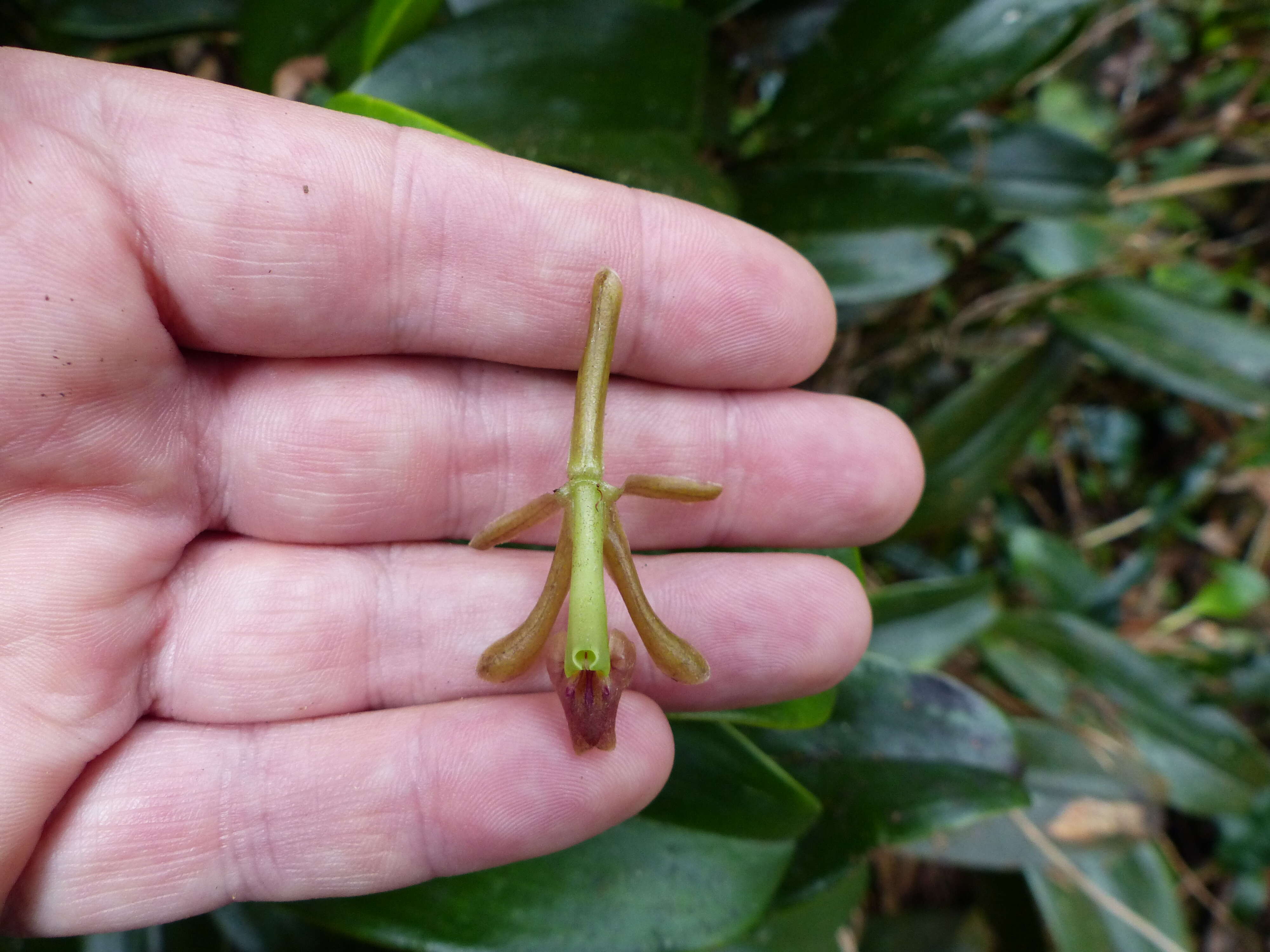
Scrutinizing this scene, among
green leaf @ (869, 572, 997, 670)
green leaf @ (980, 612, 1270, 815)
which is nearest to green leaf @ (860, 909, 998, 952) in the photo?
green leaf @ (980, 612, 1270, 815)

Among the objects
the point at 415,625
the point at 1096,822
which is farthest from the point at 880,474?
the point at 1096,822

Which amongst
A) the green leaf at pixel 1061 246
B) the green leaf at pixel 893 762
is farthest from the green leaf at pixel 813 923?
the green leaf at pixel 1061 246

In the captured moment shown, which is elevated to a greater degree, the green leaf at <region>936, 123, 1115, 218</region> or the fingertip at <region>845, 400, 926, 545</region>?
the green leaf at <region>936, 123, 1115, 218</region>

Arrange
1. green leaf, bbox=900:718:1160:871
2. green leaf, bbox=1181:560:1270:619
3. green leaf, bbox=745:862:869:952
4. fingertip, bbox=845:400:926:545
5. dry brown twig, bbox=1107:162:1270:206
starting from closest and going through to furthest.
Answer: fingertip, bbox=845:400:926:545, green leaf, bbox=745:862:869:952, green leaf, bbox=900:718:1160:871, dry brown twig, bbox=1107:162:1270:206, green leaf, bbox=1181:560:1270:619

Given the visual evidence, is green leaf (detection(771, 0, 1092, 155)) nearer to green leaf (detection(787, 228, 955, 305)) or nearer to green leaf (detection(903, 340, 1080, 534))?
green leaf (detection(787, 228, 955, 305))

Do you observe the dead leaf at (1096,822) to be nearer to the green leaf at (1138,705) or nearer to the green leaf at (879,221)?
the green leaf at (1138,705)

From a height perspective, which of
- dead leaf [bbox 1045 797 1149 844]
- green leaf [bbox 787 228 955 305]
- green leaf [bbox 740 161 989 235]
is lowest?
dead leaf [bbox 1045 797 1149 844]
